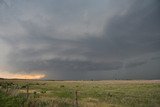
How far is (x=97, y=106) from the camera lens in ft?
83.1

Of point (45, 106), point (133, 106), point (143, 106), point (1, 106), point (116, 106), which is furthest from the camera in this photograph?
point (116, 106)

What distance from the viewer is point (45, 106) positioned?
19.0 meters

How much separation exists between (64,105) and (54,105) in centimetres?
91

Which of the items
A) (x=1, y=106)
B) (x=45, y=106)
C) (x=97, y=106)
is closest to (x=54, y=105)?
(x=45, y=106)

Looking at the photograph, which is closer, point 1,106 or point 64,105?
point 1,106

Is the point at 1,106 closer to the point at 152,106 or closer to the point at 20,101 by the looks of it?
the point at 20,101

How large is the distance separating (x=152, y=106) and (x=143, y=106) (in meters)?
1.51

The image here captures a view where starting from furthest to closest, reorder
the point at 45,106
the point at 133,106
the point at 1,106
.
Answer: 1. the point at 133,106
2. the point at 45,106
3. the point at 1,106

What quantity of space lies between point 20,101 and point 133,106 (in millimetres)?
10483

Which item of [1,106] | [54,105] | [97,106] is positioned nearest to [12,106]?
[1,106]

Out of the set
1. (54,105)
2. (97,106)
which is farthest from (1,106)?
(97,106)

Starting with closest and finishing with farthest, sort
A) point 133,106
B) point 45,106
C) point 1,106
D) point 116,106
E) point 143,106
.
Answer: point 1,106
point 45,106
point 143,106
point 133,106
point 116,106

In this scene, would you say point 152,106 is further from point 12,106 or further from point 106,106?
point 12,106

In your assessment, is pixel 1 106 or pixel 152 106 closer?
pixel 1 106
